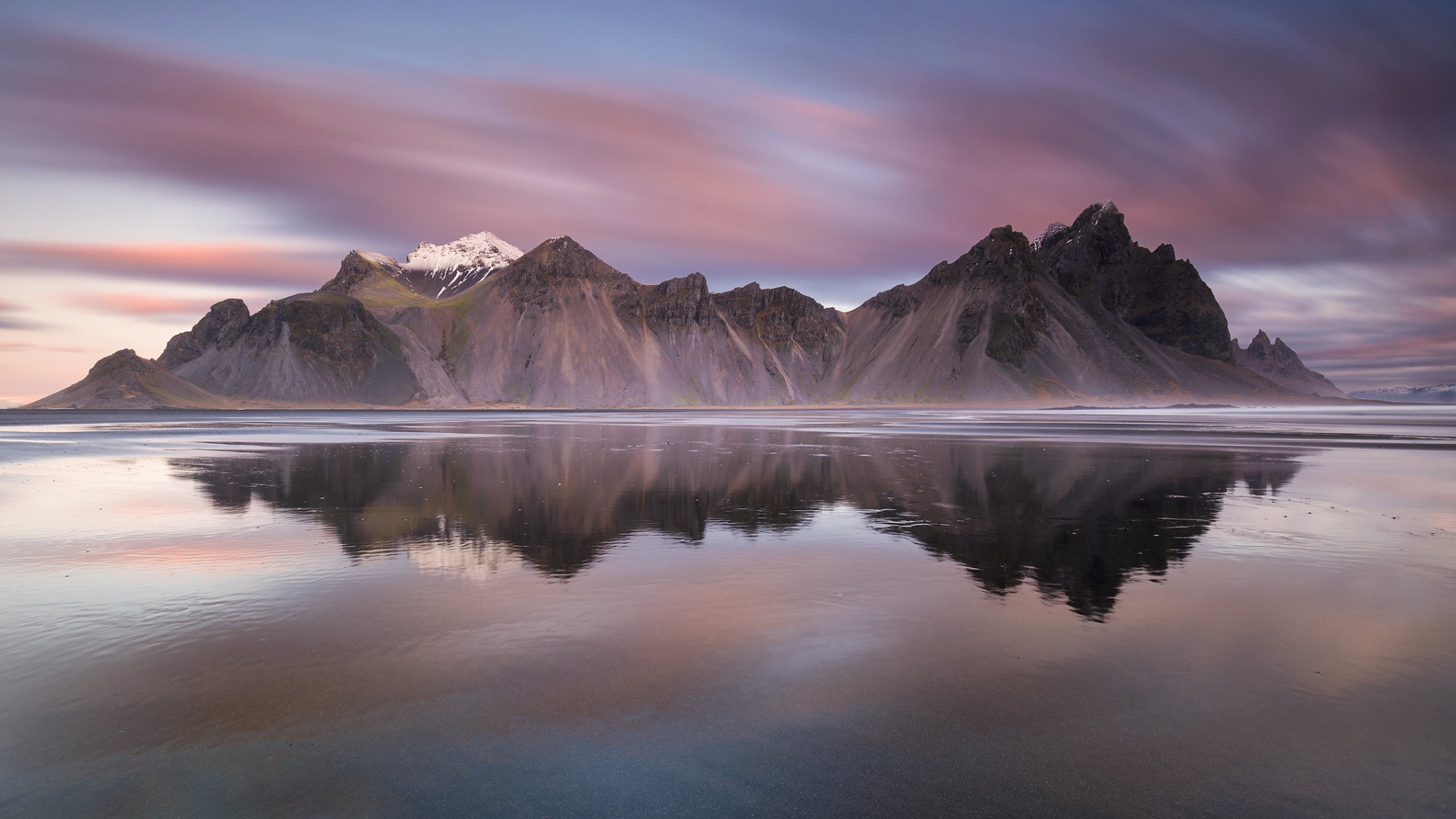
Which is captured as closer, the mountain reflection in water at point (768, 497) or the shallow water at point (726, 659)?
the shallow water at point (726, 659)

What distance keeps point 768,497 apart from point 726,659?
15466 millimetres

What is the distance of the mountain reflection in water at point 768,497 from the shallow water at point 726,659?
0.74 ft

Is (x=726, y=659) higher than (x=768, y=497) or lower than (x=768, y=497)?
lower

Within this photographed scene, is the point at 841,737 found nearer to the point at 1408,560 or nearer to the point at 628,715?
the point at 628,715

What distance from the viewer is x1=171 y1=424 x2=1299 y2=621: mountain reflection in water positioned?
15.8m

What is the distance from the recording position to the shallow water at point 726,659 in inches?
253

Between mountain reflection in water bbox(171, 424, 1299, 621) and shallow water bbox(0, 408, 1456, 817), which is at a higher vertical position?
mountain reflection in water bbox(171, 424, 1299, 621)

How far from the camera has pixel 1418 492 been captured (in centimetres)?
2569

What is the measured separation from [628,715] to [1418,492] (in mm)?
30313

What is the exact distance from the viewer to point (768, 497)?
2481 cm

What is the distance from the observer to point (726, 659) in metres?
9.41

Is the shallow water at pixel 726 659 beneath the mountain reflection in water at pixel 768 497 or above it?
beneath

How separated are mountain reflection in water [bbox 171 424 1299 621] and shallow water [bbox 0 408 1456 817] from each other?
23 centimetres

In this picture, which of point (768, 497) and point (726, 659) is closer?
point (726, 659)
